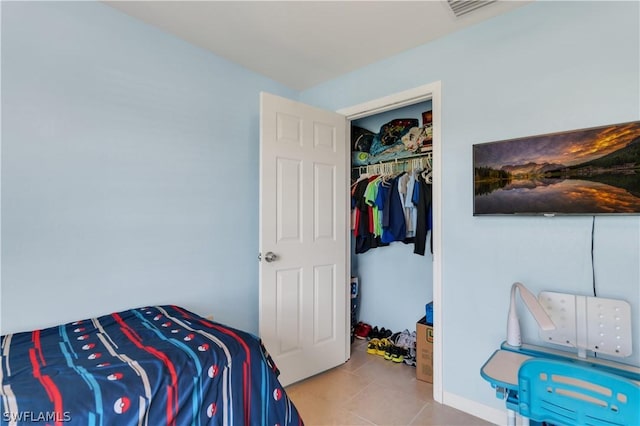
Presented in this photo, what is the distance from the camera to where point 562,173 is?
1.68m

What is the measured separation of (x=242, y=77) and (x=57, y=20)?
1137mm

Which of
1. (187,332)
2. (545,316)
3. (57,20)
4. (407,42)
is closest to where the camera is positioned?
(545,316)

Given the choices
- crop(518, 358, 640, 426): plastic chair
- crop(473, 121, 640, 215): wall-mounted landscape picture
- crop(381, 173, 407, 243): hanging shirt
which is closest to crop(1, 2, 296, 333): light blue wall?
crop(381, 173, 407, 243): hanging shirt

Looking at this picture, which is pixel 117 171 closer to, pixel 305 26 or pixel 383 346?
pixel 305 26

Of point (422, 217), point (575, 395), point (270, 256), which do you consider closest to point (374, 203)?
A: point (422, 217)

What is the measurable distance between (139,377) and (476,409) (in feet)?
6.28

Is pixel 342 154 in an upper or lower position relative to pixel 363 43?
lower

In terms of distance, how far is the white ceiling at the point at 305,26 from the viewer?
1831 mm

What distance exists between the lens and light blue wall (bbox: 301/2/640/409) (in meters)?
1.58

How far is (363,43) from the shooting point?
222cm

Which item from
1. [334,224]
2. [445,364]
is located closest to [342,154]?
[334,224]

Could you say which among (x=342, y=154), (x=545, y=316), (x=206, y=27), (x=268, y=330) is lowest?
(x=268, y=330)

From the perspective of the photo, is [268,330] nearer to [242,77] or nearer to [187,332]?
[187,332]

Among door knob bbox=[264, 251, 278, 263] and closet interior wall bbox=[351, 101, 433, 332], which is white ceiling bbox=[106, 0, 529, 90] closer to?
closet interior wall bbox=[351, 101, 433, 332]
